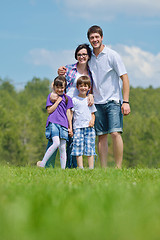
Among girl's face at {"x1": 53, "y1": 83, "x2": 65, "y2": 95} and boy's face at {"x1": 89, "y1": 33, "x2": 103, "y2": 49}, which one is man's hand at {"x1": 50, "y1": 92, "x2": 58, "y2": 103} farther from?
boy's face at {"x1": 89, "y1": 33, "x2": 103, "y2": 49}

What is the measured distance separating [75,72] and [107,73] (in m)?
0.66

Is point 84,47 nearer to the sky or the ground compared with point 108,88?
nearer to the sky

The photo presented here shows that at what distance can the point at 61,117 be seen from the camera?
674 cm

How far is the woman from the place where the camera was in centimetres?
657

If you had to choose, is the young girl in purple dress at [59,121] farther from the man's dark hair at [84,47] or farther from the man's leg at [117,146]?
the man's leg at [117,146]

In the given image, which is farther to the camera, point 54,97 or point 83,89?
point 54,97

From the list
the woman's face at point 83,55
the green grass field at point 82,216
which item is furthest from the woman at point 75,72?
the green grass field at point 82,216

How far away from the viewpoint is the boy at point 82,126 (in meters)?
6.77

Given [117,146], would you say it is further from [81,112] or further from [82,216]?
[82,216]

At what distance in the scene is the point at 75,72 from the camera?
22.3 ft

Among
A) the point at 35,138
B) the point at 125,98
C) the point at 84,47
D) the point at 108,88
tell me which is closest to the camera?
the point at 125,98

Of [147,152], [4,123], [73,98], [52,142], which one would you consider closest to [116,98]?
[73,98]

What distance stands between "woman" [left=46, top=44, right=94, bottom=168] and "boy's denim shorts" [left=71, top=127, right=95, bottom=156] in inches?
9.0

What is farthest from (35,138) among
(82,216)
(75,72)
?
(82,216)
